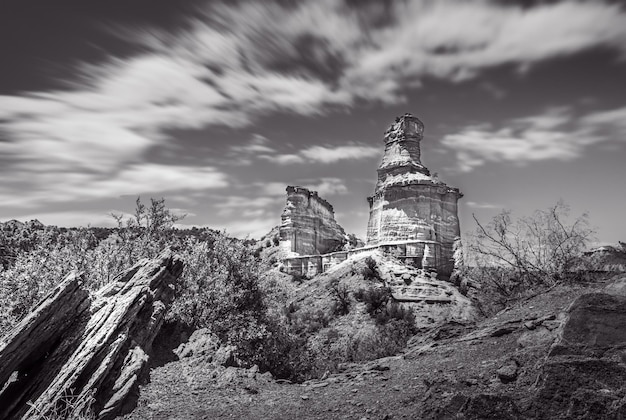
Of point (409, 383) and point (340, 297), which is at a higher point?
point (340, 297)

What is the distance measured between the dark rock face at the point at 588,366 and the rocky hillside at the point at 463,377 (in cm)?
1

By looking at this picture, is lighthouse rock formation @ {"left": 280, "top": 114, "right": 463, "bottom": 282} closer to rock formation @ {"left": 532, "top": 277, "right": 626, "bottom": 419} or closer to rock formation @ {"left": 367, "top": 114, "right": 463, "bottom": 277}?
rock formation @ {"left": 367, "top": 114, "right": 463, "bottom": 277}

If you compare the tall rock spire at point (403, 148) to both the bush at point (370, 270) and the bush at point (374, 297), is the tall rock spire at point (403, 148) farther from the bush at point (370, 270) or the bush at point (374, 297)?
the bush at point (374, 297)

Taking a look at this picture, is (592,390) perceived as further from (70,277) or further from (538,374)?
(70,277)

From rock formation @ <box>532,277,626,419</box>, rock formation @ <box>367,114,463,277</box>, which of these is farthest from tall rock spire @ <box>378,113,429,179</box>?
rock formation @ <box>532,277,626,419</box>

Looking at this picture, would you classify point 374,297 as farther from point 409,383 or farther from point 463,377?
point 463,377

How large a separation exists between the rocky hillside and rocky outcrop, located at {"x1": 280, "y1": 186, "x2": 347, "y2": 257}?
36.2 m

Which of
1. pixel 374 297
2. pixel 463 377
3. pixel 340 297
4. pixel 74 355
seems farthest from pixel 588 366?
pixel 340 297

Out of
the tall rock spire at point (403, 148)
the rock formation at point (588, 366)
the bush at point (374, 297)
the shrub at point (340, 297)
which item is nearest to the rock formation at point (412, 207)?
the tall rock spire at point (403, 148)

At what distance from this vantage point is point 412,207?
40.9m

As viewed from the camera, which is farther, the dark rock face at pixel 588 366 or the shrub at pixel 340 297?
the shrub at pixel 340 297

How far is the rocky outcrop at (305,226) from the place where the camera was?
166 feet

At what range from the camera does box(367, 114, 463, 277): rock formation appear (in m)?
39.4

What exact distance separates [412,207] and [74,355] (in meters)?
35.8
